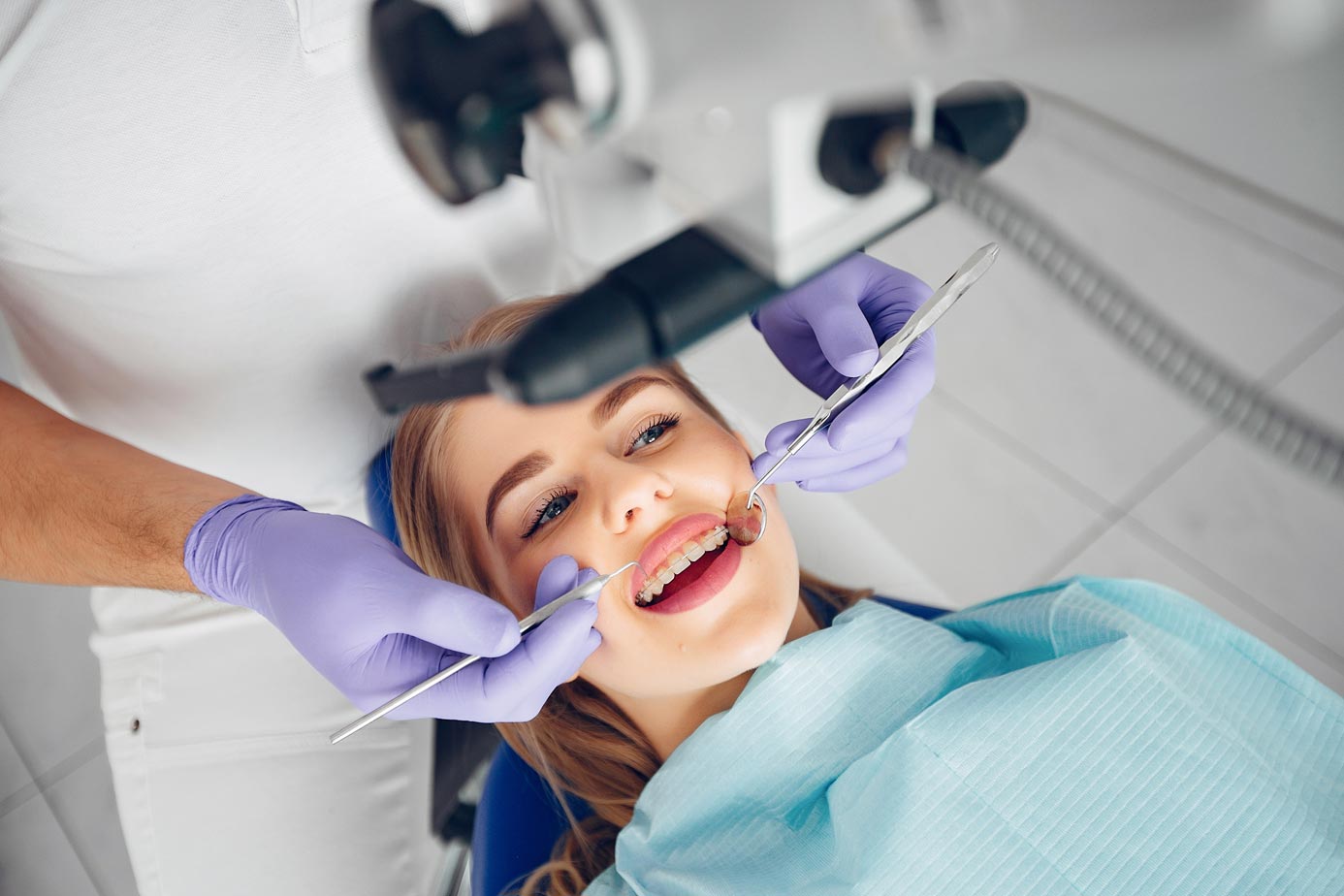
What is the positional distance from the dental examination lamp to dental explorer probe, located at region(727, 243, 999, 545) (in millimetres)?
353

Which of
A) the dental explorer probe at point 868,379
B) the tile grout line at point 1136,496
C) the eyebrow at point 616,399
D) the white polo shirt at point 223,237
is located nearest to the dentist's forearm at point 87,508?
the white polo shirt at point 223,237

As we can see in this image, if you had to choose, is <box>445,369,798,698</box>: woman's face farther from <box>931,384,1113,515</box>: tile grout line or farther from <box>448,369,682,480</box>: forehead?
<box>931,384,1113,515</box>: tile grout line

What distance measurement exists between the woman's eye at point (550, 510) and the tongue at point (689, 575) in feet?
0.47

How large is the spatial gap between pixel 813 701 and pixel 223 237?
79cm

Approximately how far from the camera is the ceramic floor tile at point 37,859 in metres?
1.75

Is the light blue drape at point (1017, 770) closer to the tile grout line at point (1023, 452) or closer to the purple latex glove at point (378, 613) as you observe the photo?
the purple latex glove at point (378, 613)

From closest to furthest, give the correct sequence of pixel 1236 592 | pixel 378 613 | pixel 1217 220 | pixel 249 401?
pixel 378 613 → pixel 249 401 → pixel 1236 592 → pixel 1217 220

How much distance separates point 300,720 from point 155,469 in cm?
37

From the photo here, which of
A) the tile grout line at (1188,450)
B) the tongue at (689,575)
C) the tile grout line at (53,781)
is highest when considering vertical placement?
the tongue at (689,575)

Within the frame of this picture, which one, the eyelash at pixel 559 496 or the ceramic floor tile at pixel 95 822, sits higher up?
the eyelash at pixel 559 496

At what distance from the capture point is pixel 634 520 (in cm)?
96

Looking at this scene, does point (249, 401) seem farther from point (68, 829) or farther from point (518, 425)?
point (68, 829)

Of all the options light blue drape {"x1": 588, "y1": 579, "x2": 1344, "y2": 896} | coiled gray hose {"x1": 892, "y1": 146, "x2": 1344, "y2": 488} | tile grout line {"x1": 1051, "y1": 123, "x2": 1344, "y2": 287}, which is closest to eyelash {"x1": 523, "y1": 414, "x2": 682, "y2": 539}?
Answer: light blue drape {"x1": 588, "y1": 579, "x2": 1344, "y2": 896}

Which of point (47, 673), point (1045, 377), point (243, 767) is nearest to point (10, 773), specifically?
point (47, 673)
